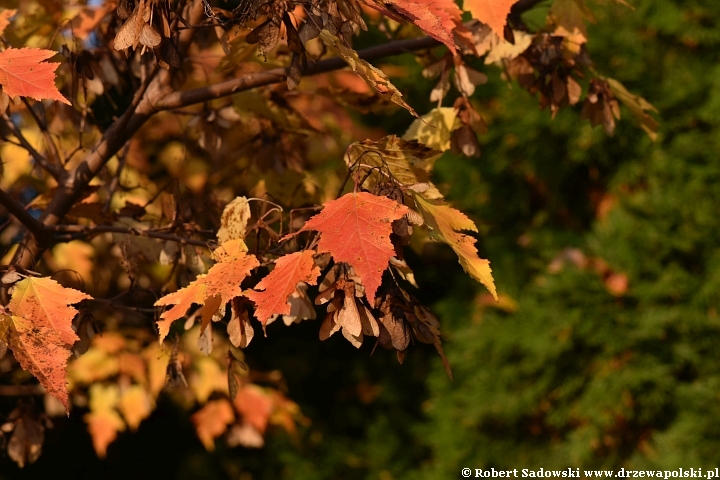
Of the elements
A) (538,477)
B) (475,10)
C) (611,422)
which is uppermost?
(475,10)

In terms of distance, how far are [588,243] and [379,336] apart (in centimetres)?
163

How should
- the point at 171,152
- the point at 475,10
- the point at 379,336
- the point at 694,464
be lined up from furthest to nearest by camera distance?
the point at 171,152 → the point at 694,464 → the point at 475,10 → the point at 379,336

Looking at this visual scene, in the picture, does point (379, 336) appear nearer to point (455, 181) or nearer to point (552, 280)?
point (552, 280)

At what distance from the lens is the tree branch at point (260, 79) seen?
1.30m

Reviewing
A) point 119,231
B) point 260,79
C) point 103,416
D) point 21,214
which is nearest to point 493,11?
point 260,79

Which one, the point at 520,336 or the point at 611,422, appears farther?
the point at 520,336

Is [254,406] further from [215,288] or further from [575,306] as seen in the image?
[215,288]

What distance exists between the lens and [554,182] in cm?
265

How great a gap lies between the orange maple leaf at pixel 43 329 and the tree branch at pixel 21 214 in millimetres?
179

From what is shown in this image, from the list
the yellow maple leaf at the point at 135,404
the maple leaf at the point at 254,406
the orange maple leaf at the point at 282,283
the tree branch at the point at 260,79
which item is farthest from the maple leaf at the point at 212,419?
the orange maple leaf at the point at 282,283

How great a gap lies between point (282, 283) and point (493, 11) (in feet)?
1.60

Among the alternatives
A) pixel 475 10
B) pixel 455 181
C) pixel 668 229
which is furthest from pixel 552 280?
pixel 475 10

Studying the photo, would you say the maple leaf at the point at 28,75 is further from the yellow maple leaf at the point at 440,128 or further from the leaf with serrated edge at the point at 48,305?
the yellow maple leaf at the point at 440,128

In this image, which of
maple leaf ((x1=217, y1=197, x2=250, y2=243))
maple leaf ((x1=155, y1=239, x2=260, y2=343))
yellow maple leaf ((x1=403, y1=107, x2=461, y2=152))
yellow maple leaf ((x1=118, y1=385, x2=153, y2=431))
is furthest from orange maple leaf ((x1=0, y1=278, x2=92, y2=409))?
yellow maple leaf ((x1=118, y1=385, x2=153, y2=431))
